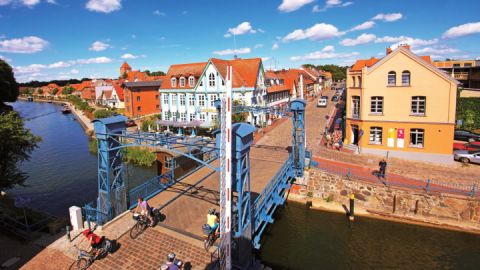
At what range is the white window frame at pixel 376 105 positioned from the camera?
24.5m

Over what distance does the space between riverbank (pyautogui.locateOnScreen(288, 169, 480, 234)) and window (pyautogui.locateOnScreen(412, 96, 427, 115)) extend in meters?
7.55

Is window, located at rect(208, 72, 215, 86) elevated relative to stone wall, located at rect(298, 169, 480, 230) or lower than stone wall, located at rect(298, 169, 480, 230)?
elevated

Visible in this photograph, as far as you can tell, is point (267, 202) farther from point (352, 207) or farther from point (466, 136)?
point (466, 136)

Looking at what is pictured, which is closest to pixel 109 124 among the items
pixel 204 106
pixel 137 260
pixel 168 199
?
pixel 168 199

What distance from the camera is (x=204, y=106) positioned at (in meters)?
37.6

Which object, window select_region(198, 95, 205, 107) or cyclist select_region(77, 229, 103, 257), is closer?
cyclist select_region(77, 229, 103, 257)

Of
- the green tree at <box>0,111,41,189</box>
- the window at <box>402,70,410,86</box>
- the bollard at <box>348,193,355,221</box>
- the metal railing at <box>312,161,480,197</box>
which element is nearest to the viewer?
the green tree at <box>0,111,41,189</box>

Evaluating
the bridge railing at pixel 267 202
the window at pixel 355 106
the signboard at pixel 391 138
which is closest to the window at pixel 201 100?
the window at pixel 355 106

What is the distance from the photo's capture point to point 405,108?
77.2 feet

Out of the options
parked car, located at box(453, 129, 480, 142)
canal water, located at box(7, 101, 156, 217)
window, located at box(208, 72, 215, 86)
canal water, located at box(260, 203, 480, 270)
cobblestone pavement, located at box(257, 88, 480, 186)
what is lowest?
canal water, located at box(260, 203, 480, 270)

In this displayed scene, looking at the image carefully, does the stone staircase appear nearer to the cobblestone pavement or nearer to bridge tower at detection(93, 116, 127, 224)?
the cobblestone pavement

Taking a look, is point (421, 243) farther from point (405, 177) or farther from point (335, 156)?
point (335, 156)

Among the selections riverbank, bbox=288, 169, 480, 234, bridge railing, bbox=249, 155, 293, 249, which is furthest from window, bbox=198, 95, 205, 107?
bridge railing, bbox=249, 155, 293, 249

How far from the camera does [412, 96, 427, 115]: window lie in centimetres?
Answer: 2299
